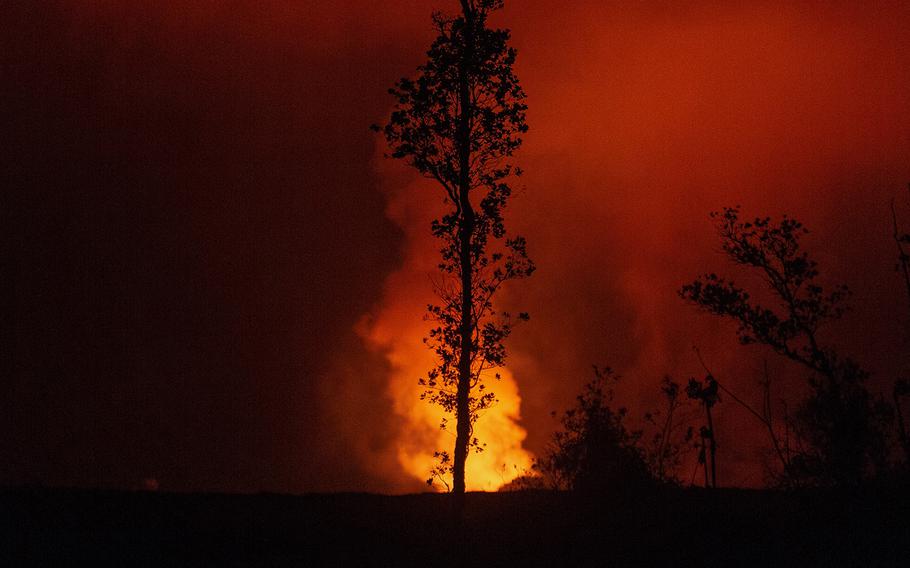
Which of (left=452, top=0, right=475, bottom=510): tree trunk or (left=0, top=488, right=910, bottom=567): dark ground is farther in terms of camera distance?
(left=452, top=0, right=475, bottom=510): tree trunk

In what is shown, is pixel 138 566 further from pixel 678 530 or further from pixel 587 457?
pixel 587 457

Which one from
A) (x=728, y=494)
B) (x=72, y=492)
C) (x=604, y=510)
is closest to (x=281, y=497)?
(x=72, y=492)

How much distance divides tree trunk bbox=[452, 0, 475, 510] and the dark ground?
6.65 feet

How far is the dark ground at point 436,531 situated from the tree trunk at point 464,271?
79.8 inches

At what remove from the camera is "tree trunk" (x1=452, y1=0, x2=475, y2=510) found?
29.6 m

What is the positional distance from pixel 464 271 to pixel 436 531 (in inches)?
334

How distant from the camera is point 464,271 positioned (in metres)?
30.5

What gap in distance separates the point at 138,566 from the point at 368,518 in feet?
26.1

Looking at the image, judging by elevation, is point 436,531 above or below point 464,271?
below

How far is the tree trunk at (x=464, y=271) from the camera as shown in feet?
97.1

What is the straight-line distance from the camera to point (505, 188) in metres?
30.8

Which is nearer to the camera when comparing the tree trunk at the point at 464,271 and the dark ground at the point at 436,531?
the dark ground at the point at 436,531

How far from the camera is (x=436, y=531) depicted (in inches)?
1117

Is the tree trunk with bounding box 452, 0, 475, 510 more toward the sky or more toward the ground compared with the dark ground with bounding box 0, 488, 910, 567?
more toward the sky
